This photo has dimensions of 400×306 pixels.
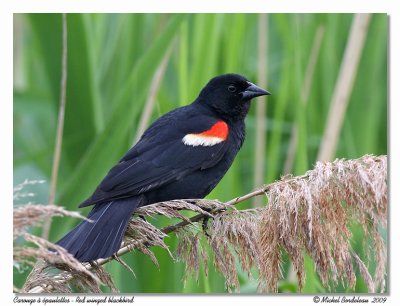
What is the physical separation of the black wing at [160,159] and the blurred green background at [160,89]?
15 cm

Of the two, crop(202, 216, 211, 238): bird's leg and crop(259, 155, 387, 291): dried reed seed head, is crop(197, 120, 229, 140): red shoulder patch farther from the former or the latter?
crop(259, 155, 387, 291): dried reed seed head

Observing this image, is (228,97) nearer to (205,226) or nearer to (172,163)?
(172,163)

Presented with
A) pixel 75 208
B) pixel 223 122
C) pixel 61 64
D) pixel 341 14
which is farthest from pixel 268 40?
pixel 75 208

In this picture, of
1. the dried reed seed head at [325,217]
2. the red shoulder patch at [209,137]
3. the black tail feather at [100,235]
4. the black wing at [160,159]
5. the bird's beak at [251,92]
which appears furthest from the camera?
the bird's beak at [251,92]

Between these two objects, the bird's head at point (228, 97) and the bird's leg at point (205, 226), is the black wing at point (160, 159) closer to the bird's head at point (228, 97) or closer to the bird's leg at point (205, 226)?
the bird's head at point (228, 97)

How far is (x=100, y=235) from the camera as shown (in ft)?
6.01

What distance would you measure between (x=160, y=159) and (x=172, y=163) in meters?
0.05

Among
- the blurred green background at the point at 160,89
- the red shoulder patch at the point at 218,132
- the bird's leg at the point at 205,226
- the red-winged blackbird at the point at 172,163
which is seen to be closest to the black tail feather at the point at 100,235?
the red-winged blackbird at the point at 172,163

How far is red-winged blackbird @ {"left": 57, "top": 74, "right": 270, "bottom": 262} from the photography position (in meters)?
1.84

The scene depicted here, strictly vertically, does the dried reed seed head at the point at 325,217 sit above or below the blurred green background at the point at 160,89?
below

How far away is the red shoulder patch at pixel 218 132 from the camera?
7.78 feet

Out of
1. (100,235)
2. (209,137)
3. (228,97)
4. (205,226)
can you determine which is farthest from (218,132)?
(100,235)
